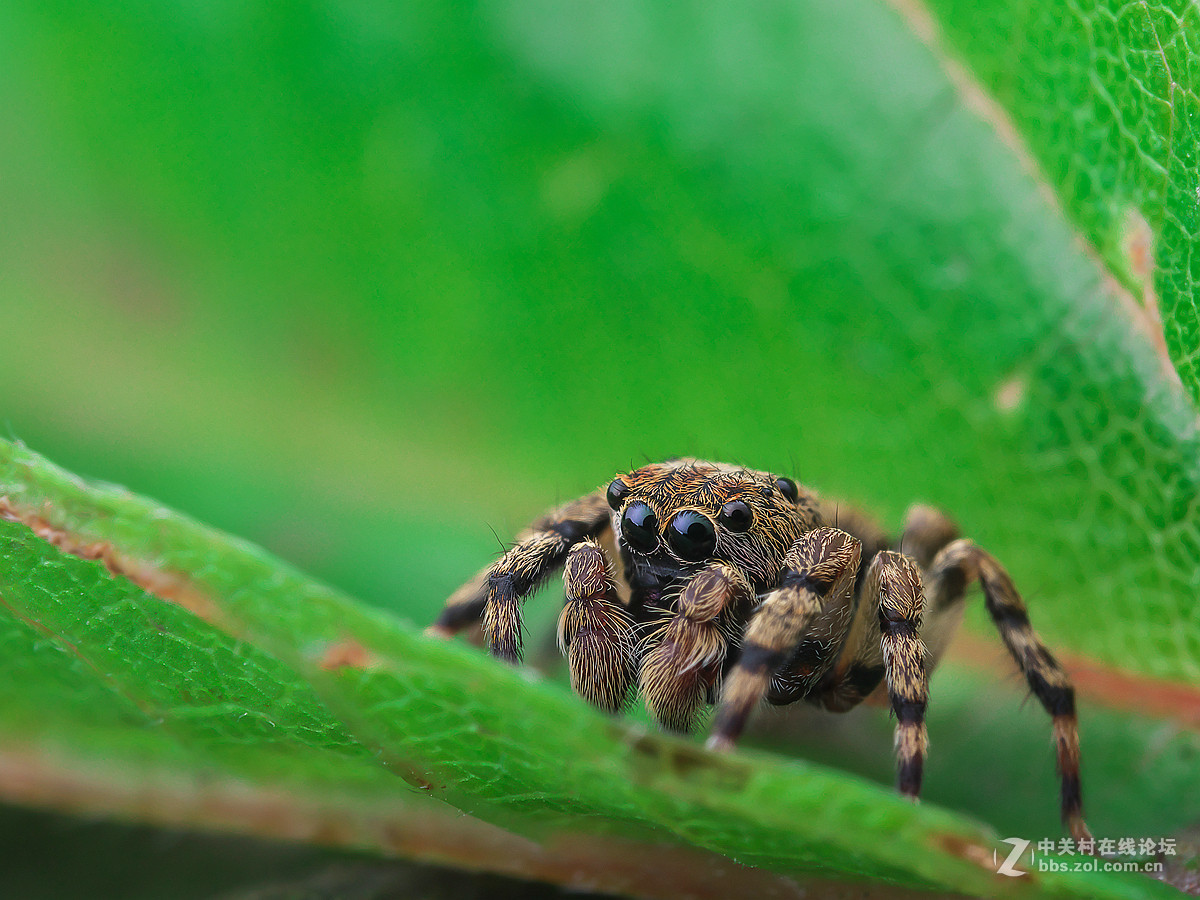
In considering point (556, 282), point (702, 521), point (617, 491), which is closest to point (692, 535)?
point (702, 521)

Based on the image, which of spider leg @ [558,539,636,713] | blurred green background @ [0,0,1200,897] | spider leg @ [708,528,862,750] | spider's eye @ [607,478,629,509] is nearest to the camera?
spider leg @ [708,528,862,750]

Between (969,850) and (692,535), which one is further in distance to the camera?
(692,535)

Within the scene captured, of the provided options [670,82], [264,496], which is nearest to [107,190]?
[264,496]

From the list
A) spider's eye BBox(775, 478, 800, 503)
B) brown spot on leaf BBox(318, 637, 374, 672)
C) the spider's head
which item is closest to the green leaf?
brown spot on leaf BBox(318, 637, 374, 672)

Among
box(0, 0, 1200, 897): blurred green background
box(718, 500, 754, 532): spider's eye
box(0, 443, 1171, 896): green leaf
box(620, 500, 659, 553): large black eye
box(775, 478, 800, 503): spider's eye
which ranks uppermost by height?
box(0, 0, 1200, 897): blurred green background

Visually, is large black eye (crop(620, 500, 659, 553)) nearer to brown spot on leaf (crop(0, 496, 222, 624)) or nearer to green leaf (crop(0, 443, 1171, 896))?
green leaf (crop(0, 443, 1171, 896))

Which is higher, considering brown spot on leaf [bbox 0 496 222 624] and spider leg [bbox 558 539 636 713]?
spider leg [bbox 558 539 636 713]

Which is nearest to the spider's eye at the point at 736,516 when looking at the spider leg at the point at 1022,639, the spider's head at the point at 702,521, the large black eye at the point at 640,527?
the spider's head at the point at 702,521

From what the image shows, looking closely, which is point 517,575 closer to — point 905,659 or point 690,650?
point 690,650
